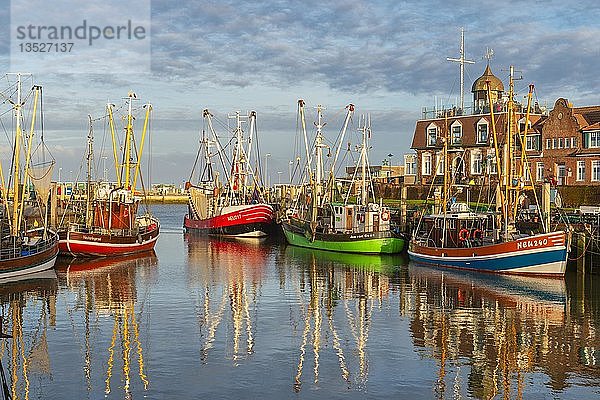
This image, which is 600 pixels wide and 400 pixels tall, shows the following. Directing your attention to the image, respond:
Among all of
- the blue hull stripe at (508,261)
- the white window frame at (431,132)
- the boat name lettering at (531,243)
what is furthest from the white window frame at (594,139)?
the boat name lettering at (531,243)

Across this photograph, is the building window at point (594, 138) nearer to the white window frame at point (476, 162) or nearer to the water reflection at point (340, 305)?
the white window frame at point (476, 162)

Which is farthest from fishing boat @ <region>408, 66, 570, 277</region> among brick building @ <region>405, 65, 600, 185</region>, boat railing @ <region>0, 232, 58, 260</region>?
boat railing @ <region>0, 232, 58, 260</region>

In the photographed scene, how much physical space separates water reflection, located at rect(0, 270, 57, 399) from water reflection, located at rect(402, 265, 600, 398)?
42.0 feet

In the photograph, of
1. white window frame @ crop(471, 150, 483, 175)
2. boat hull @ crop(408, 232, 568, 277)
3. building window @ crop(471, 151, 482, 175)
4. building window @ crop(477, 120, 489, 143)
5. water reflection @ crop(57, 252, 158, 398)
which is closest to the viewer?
water reflection @ crop(57, 252, 158, 398)

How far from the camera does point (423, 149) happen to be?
101 metres

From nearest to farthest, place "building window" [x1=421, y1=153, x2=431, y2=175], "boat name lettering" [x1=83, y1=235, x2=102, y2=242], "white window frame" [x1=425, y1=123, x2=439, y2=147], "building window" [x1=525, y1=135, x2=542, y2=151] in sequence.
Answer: "boat name lettering" [x1=83, y1=235, x2=102, y2=242], "building window" [x1=525, y1=135, x2=542, y2=151], "white window frame" [x1=425, y1=123, x2=439, y2=147], "building window" [x1=421, y1=153, x2=431, y2=175]

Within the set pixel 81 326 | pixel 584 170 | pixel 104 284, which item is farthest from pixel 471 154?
pixel 81 326

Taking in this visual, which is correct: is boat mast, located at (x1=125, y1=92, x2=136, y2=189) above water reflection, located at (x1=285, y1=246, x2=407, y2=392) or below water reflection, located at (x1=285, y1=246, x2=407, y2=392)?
above

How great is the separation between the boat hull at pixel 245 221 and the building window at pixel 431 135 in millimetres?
21848

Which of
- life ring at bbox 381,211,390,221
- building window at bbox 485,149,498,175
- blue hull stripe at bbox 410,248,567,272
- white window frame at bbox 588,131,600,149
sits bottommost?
blue hull stripe at bbox 410,248,567,272

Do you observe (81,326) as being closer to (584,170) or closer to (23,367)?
(23,367)

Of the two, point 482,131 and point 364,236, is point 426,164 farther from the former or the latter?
point 364,236

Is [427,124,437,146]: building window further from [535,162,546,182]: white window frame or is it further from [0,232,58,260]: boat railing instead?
Result: [0,232,58,260]: boat railing

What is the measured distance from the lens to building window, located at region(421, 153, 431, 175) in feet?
329
